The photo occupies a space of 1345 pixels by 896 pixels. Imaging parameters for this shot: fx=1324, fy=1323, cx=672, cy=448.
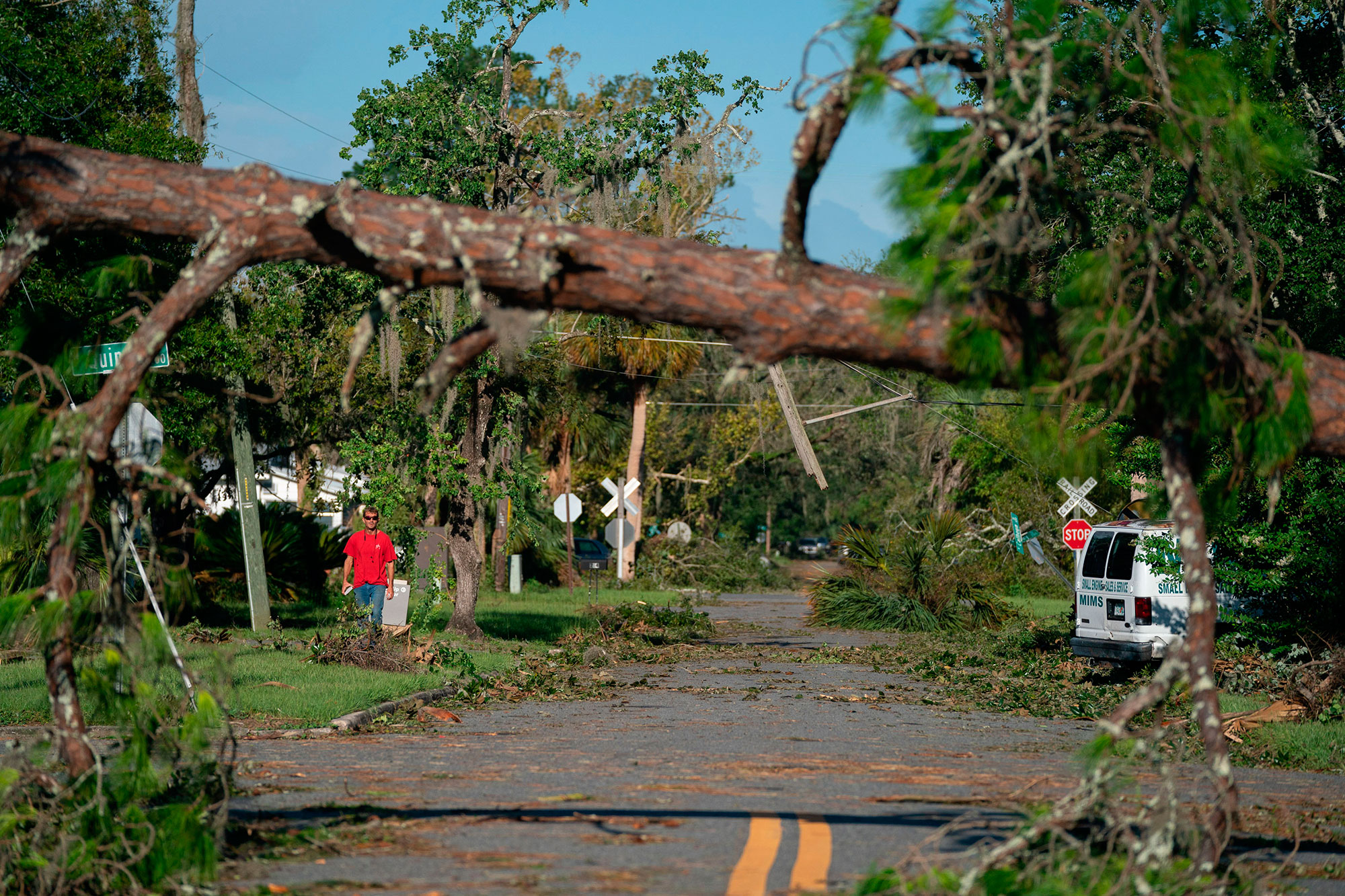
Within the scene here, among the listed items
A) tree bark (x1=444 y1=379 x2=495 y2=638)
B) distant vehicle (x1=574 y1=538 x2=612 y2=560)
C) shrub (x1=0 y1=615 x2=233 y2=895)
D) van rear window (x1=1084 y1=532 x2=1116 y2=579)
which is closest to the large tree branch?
shrub (x1=0 y1=615 x2=233 y2=895)

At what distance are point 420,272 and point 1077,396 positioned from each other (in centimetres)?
282

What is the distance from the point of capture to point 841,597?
91.7 feet

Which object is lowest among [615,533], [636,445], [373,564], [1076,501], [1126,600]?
[373,564]

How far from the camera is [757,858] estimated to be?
20.1 feet

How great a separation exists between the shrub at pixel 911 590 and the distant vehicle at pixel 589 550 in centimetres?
1604

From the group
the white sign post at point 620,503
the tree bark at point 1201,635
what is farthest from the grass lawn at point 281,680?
the white sign post at point 620,503

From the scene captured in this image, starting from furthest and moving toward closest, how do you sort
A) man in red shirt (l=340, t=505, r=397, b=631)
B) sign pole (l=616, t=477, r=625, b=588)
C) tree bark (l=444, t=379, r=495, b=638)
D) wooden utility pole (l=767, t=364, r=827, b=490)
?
1. sign pole (l=616, t=477, r=625, b=588)
2. wooden utility pole (l=767, t=364, r=827, b=490)
3. tree bark (l=444, t=379, r=495, b=638)
4. man in red shirt (l=340, t=505, r=397, b=631)

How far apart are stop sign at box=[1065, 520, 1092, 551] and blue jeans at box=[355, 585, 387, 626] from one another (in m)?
14.7

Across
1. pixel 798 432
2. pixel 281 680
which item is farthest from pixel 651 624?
pixel 281 680

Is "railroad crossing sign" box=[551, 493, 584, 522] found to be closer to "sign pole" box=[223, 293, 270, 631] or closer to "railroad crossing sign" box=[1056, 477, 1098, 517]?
"sign pole" box=[223, 293, 270, 631]

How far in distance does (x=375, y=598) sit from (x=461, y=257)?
1093 cm

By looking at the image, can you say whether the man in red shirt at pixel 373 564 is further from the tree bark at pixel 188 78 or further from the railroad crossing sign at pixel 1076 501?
the railroad crossing sign at pixel 1076 501

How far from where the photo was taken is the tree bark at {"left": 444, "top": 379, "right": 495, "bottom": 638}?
20.2m

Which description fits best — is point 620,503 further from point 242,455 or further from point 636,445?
point 242,455
